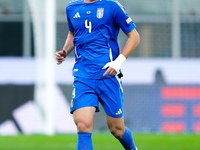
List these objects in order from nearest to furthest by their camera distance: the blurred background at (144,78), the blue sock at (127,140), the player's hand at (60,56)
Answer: the player's hand at (60,56) < the blue sock at (127,140) < the blurred background at (144,78)

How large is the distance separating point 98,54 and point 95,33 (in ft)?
0.68

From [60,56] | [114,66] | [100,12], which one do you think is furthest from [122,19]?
[60,56]

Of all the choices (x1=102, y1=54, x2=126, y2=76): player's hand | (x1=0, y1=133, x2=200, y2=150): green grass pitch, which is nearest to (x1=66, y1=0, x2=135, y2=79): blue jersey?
(x1=102, y1=54, x2=126, y2=76): player's hand

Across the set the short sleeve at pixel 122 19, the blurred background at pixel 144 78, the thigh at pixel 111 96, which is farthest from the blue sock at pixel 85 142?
the blurred background at pixel 144 78

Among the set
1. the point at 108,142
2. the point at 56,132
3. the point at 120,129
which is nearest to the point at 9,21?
the point at 56,132

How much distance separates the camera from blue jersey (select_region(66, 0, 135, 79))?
569 centimetres

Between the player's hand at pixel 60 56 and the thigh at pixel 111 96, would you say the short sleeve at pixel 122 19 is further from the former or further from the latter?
the player's hand at pixel 60 56

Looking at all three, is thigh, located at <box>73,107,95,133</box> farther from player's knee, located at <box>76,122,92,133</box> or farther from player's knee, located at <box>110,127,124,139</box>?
player's knee, located at <box>110,127,124,139</box>

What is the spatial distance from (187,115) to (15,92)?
416 centimetres

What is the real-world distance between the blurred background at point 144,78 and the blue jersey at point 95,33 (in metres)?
7.49

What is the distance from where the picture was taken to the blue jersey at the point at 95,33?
5688 mm

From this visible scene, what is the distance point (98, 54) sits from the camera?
18.7 ft

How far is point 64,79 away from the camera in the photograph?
1407 centimetres

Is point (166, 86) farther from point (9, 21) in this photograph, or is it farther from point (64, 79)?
point (9, 21)
